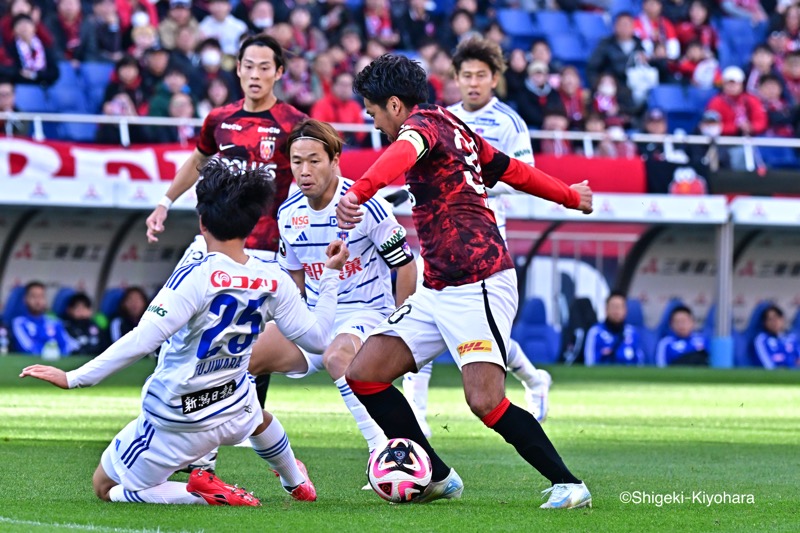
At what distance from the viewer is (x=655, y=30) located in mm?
22703

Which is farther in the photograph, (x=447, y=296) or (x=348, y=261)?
(x=348, y=261)

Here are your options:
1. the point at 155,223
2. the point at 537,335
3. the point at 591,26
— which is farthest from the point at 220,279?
the point at 591,26

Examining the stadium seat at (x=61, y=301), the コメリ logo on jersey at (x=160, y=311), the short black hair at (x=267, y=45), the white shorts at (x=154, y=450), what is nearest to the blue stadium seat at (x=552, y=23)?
the stadium seat at (x=61, y=301)

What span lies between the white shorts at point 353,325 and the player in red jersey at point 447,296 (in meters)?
1.06

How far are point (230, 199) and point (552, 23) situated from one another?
1783cm

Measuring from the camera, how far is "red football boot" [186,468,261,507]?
604 cm

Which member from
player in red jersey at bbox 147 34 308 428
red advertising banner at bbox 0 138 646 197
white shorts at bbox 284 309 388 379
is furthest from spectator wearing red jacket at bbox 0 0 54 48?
white shorts at bbox 284 309 388 379

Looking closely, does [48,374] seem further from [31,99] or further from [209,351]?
[31,99]

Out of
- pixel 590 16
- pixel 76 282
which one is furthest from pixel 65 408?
pixel 590 16

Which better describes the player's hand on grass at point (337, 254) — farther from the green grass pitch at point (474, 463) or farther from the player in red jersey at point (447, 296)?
the green grass pitch at point (474, 463)

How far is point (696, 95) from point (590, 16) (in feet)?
8.73

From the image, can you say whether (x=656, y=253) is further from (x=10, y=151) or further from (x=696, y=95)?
(x=10, y=151)

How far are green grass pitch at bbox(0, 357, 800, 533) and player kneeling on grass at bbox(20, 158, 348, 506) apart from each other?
0.14m

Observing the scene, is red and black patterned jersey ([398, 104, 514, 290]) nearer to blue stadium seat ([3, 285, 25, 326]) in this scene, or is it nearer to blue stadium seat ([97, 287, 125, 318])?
blue stadium seat ([97, 287, 125, 318])
